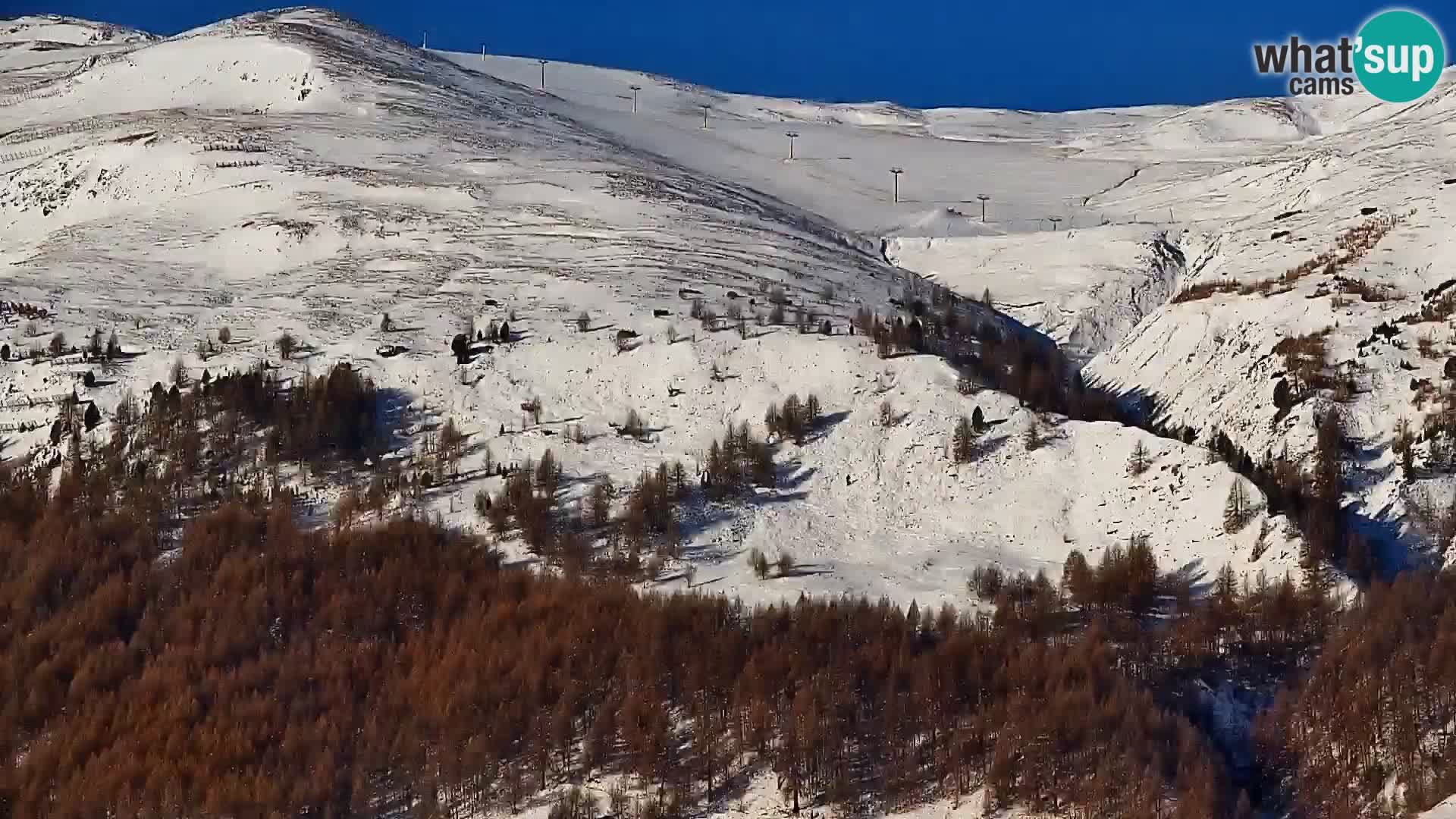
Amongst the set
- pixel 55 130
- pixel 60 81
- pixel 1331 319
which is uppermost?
pixel 60 81

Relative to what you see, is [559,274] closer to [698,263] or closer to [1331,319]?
[698,263]

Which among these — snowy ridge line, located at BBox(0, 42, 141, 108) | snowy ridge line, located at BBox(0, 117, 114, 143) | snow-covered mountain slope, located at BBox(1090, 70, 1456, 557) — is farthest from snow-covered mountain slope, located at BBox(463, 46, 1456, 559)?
snowy ridge line, located at BBox(0, 42, 141, 108)

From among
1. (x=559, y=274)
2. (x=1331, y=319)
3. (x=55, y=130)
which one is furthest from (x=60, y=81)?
(x=1331, y=319)

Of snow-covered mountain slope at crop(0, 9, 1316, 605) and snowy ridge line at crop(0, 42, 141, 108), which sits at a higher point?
snowy ridge line at crop(0, 42, 141, 108)

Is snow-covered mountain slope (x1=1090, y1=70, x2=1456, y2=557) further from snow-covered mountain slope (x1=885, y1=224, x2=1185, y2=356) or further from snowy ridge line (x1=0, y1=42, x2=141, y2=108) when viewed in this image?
snowy ridge line (x1=0, y1=42, x2=141, y2=108)

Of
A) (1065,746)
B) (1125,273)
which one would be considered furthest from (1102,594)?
(1125,273)

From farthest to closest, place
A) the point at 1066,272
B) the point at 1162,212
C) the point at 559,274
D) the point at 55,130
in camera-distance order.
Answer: the point at 55,130 < the point at 1162,212 < the point at 1066,272 < the point at 559,274

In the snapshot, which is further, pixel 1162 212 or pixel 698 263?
pixel 1162 212

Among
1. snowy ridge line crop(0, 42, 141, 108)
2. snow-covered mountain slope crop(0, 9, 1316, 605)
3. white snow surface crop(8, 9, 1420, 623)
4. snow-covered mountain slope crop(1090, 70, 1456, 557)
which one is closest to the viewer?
snow-covered mountain slope crop(0, 9, 1316, 605)
